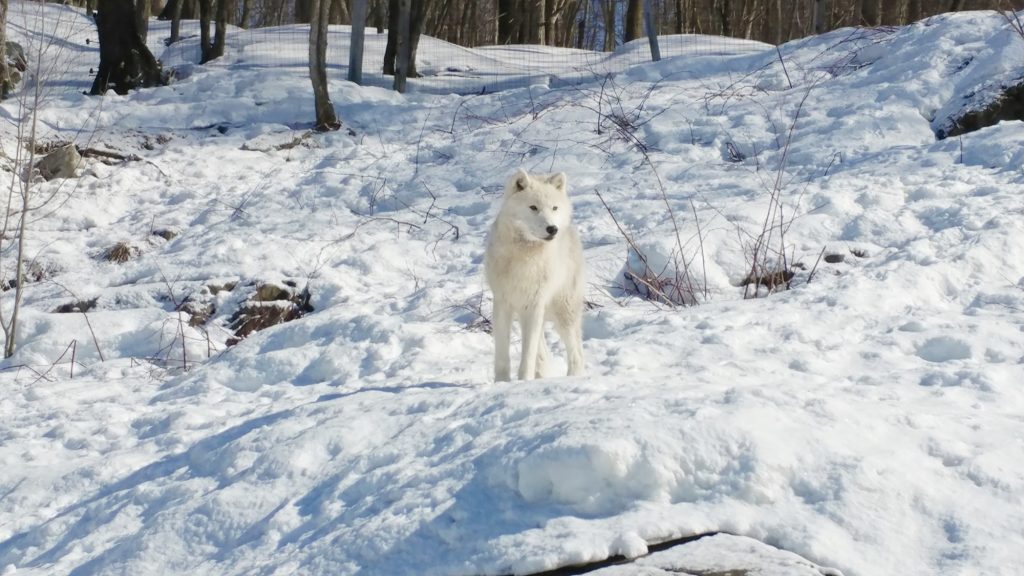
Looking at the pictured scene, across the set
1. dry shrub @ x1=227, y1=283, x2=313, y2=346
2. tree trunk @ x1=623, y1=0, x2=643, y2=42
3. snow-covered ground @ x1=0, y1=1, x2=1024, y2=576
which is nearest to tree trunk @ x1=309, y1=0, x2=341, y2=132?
snow-covered ground @ x1=0, y1=1, x2=1024, y2=576

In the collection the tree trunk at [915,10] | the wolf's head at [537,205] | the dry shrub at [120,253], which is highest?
the tree trunk at [915,10]

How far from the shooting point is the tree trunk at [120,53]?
49.9ft

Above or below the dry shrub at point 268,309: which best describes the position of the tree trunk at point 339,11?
above

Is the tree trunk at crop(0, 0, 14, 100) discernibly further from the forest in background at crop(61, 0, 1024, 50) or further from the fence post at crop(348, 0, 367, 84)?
the fence post at crop(348, 0, 367, 84)

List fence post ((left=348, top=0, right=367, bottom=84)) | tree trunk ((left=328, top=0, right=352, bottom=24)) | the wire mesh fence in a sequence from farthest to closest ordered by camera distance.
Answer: tree trunk ((left=328, top=0, right=352, bottom=24))
the wire mesh fence
fence post ((left=348, top=0, right=367, bottom=84))

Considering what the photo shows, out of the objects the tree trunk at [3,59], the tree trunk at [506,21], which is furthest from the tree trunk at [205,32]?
the tree trunk at [506,21]

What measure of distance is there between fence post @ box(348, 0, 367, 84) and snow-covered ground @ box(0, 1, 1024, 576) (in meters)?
0.97

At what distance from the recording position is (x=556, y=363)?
6.62m

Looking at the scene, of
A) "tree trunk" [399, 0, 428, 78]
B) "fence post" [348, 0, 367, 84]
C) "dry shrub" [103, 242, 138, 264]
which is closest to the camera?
"dry shrub" [103, 242, 138, 264]

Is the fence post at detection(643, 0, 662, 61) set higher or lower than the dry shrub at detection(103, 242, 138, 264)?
higher

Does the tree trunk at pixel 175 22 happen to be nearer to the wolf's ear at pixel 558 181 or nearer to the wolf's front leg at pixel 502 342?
the wolf's ear at pixel 558 181

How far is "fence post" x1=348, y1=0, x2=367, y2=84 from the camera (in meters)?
16.1

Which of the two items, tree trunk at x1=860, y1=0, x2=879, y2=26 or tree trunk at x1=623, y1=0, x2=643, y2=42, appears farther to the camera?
tree trunk at x1=623, y1=0, x2=643, y2=42

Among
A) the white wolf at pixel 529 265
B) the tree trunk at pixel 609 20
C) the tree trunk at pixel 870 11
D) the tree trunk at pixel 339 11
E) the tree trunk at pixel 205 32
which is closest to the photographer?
the white wolf at pixel 529 265
